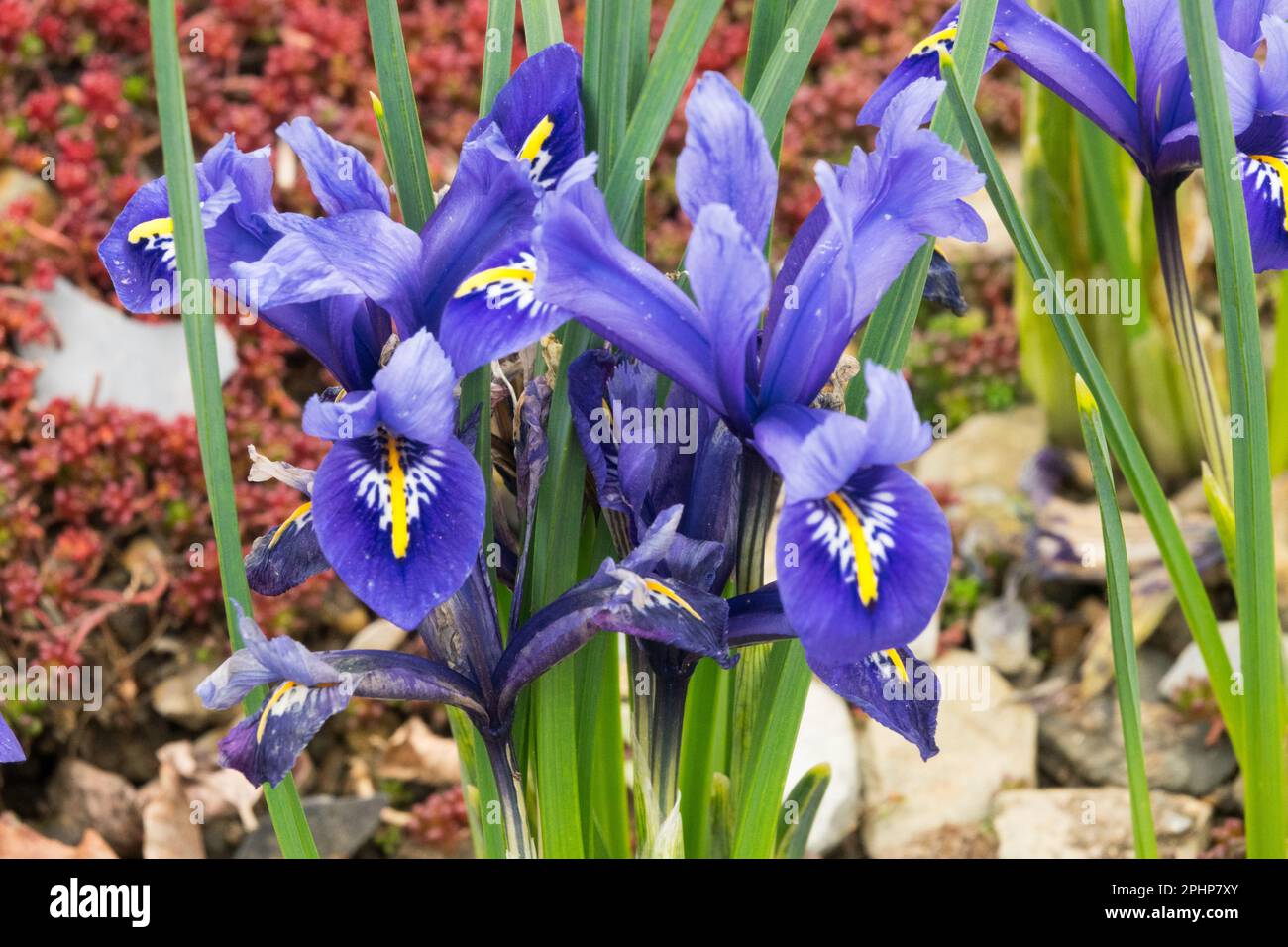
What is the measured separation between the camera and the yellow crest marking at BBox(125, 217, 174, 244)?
41.7 inches

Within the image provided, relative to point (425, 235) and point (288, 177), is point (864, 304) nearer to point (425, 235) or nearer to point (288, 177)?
point (425, 235)

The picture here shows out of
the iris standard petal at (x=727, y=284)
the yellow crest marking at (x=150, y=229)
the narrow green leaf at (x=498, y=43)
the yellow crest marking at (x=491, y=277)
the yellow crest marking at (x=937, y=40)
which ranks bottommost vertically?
the iris standard petal at (x=727, y=284)

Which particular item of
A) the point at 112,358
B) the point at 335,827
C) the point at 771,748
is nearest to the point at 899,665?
the point at 771,748

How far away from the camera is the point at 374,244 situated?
915 millimetres

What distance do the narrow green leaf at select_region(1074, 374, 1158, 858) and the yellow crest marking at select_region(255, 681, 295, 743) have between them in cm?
68

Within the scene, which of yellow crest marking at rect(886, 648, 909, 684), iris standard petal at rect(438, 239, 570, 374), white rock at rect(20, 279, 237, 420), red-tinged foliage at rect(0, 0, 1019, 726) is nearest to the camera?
iris standard petal at rect(438, 239, 570, 374)

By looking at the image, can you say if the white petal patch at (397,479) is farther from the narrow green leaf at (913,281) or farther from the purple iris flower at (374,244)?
the narrow green leaf at (913,281)

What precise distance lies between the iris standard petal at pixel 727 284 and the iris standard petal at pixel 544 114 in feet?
0.66

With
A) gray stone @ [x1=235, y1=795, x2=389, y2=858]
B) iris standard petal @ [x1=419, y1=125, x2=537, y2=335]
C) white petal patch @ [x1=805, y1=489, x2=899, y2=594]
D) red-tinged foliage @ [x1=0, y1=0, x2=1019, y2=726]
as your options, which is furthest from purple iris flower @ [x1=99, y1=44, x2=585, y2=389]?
gray stone @ [x1=235, y1=795, x2=389, y2=858]

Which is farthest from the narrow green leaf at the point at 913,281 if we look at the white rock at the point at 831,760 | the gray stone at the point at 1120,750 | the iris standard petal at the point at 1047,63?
the gray stone at the point at 1120,750

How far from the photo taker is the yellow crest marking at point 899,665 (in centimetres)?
100

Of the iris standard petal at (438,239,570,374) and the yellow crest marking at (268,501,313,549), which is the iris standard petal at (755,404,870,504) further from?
the yellow crest marking at (268,501,313,549)
